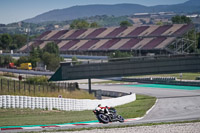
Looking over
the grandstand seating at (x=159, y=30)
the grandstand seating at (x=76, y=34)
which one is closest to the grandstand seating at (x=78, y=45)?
the grandstand seating at (x=76, y=34)

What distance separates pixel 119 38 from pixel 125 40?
4.29m

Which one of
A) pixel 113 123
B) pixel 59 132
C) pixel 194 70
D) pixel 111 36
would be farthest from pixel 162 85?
pixel 111 36

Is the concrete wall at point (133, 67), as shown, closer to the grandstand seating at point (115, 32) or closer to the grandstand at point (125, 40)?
the grandstand at point (125, 40)

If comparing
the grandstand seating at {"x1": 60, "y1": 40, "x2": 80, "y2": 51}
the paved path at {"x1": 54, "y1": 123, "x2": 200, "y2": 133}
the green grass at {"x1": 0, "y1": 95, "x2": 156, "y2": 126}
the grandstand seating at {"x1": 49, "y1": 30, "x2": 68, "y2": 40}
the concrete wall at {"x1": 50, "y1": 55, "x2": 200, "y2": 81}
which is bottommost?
the green grass at {"x1": 0, "y1": 95, "x2": 156, "y2": 126}

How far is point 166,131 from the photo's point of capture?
24.2 m

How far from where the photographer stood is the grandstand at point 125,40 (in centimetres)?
11838

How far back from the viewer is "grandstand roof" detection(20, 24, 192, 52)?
403ft

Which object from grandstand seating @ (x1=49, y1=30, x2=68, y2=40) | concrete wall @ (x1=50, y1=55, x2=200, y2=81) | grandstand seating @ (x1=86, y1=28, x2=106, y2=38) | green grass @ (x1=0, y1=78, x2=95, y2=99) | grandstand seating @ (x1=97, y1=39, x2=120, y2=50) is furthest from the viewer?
grandstand seating @ (x1=49, y1=30, x2=68, y2=40)

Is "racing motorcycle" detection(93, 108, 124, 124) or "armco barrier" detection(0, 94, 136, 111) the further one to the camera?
"armco barrier" detection(0, 94, 136, 111)

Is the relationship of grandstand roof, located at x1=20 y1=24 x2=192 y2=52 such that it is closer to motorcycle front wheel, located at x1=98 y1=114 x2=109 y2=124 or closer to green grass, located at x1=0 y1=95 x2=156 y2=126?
green grass, located at x1=0 y1=95 x2=156 y2=126

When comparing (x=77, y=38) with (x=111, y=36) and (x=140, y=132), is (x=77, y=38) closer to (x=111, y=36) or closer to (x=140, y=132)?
(x=111, y=36)

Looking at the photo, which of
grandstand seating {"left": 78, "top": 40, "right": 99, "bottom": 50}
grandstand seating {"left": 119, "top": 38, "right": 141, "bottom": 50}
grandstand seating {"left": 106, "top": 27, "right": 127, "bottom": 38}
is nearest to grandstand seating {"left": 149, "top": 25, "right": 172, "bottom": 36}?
grandstand seating {"left": 119, "top": 38, "right": 141, "bottom": 50}

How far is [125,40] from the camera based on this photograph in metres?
134

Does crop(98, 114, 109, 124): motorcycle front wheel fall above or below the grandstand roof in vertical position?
below
